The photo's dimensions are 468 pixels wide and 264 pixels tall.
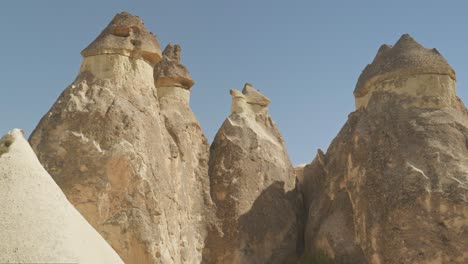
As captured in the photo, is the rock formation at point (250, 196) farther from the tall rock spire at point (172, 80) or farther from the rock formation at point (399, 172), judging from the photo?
the tall rock spire at point (172, 80)

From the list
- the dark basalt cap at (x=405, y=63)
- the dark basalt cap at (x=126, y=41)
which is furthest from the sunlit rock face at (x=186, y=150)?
the dark basalt cap at (x=405, y=63)

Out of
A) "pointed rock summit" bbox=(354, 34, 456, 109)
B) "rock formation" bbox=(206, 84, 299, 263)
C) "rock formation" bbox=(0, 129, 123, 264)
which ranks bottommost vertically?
"rock formation" bbox=(0, 129, 123, 264)

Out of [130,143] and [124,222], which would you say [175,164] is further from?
[124,222]

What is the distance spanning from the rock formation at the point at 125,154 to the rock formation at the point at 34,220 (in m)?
3.02

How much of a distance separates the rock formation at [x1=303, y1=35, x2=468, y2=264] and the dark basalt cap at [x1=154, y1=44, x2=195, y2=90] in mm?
4322

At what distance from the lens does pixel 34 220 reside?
641 centimetres

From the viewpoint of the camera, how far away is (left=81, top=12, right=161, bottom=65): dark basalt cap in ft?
39.9

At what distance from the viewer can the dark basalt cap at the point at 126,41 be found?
12.2m

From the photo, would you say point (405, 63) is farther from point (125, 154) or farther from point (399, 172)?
point (125, 154)

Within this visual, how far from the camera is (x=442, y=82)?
1229 cm

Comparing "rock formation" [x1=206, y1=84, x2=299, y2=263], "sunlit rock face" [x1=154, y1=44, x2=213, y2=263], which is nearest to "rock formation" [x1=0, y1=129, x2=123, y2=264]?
"sunlit rock face" [x1=154, y1=44, x2=213, y2=263]

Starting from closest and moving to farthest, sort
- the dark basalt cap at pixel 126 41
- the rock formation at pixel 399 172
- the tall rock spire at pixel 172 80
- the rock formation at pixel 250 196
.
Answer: the rock formation at pixel 399 172
the dark basalt cap at pixel 126 41
the rock formation at pixel 250 196
the tall rock spire at pixel 172 80

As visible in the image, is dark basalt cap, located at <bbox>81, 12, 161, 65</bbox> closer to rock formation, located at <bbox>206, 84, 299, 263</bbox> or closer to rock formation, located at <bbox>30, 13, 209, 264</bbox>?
rock formation, located at <bbox>30, 13, 209, 264</bbox>

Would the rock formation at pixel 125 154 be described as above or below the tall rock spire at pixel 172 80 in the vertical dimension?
below
